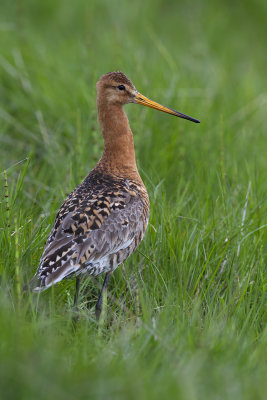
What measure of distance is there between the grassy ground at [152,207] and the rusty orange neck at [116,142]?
0.34m

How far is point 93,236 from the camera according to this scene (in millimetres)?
3850

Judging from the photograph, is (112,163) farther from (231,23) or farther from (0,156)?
(231,23)

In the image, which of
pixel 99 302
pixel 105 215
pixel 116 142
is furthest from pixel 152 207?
pixel 99 302

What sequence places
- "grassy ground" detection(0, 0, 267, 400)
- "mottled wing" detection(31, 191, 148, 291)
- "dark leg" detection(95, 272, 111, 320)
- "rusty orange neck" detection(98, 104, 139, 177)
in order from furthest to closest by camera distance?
1. "rusty orange neck" detection(98, 104, 139, 177)
2. "dark leg" detection(95, 272, 111, 320)
3. "mottled wing" detection(31, 191, 148, 291)
4. "grassy ground" detection(0, 0, 267, 400)

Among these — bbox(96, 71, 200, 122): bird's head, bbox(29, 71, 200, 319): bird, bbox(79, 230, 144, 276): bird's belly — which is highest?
bbox(96, 71, 200, 122): bird's head

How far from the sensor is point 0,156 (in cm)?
563

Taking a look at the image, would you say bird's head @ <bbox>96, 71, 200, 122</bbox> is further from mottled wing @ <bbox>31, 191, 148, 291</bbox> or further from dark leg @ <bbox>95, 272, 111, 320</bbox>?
dark leg @ <bbox>95, 272, 111, 320</bbox>

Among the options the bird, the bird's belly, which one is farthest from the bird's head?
the bird's belly

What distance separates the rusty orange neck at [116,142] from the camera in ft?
14.5

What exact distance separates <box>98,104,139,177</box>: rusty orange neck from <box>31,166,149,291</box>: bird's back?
150 mm

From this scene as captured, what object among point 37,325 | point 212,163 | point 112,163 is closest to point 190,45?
point 212,163

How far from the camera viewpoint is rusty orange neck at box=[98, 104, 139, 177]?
14.5 ft

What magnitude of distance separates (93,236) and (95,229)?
0.05 metres

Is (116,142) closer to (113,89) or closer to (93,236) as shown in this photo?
(113,89)
